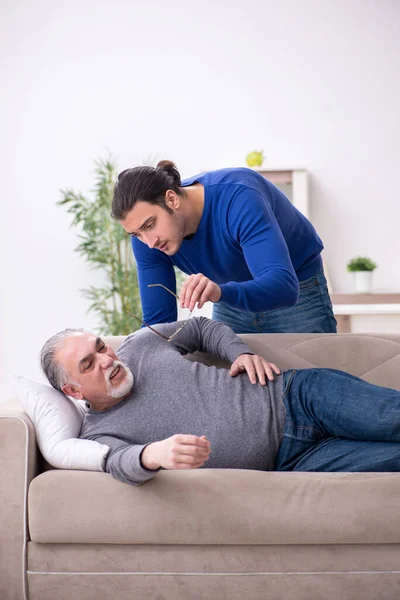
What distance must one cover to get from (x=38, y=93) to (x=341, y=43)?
235 cm

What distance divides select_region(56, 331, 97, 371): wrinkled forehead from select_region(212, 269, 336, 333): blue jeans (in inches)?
26.7

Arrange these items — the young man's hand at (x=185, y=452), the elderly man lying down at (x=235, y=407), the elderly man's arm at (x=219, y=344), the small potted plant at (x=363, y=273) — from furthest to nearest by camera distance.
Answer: the small potted plant at (x=363, y=273) < the elderly man's arm at (x=219, y=344) < the elderly man lying down at (x=235, y=407) < the young man's hand at (x=185, y=452)

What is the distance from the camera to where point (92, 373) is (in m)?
2.17

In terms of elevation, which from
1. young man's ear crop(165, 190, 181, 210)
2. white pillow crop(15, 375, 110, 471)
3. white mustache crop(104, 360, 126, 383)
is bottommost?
white pillow crop(15, 375, 110, 471)

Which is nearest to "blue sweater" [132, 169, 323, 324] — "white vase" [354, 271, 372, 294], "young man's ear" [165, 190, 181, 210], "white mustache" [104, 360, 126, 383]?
"young man's ear" [165, 190, 181, 210]

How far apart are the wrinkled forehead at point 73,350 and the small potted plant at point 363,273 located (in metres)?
3.26

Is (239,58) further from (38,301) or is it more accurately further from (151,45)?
(38,301)

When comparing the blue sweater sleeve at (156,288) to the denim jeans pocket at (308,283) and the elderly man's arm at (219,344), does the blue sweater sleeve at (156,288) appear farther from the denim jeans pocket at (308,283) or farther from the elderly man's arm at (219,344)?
the denim jeans pocket at (308,283)

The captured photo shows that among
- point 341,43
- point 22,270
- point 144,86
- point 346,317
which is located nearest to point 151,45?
point 144,86

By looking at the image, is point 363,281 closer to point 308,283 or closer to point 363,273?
point 363,273

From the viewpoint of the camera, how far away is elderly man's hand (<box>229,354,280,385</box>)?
2.23 meters

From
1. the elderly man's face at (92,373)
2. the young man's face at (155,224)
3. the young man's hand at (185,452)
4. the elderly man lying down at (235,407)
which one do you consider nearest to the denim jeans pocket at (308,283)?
the elderly man lying down at (235,407)

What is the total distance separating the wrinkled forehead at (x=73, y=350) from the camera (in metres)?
2.18

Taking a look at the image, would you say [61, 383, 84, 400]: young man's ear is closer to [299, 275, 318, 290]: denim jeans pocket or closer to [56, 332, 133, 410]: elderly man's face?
[56, 332, 133, 410]: elderly man's face
